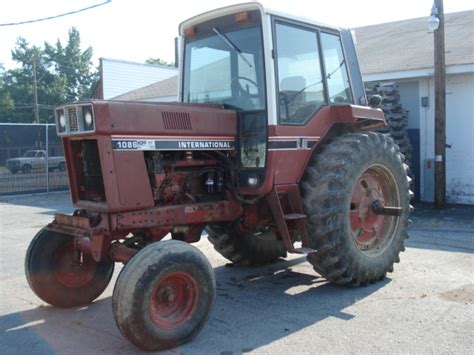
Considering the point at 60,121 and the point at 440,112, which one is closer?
the point at 60,121

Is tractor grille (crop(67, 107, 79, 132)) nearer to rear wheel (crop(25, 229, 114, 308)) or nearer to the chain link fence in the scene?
rear wheel (crop(25, 229, 114, 308))

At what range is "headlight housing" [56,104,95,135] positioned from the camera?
4.63 metres

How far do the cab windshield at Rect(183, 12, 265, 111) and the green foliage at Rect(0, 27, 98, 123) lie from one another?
160 ft

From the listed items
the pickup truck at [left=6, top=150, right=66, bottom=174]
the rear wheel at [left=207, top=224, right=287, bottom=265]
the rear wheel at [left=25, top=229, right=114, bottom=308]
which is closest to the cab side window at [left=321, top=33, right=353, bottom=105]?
the rear wheel at [left=207, top=224, right=287, bottom=265]

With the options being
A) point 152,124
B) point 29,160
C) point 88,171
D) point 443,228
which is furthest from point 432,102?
point 29,160

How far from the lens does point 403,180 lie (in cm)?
658

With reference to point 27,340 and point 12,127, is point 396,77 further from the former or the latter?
point 12,127

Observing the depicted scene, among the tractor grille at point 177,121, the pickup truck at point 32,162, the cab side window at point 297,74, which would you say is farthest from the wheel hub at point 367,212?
the pickup truck at point 32,162

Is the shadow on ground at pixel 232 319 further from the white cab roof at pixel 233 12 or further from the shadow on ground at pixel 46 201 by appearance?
the shadow on ground at pixel 46 201

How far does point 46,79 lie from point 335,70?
58.5 meters

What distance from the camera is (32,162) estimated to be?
1691 cm

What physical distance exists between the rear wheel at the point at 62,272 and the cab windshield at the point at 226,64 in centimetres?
209

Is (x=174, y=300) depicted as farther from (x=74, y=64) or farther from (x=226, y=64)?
(x=74, y=64)

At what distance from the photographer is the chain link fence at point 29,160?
16734 mm
